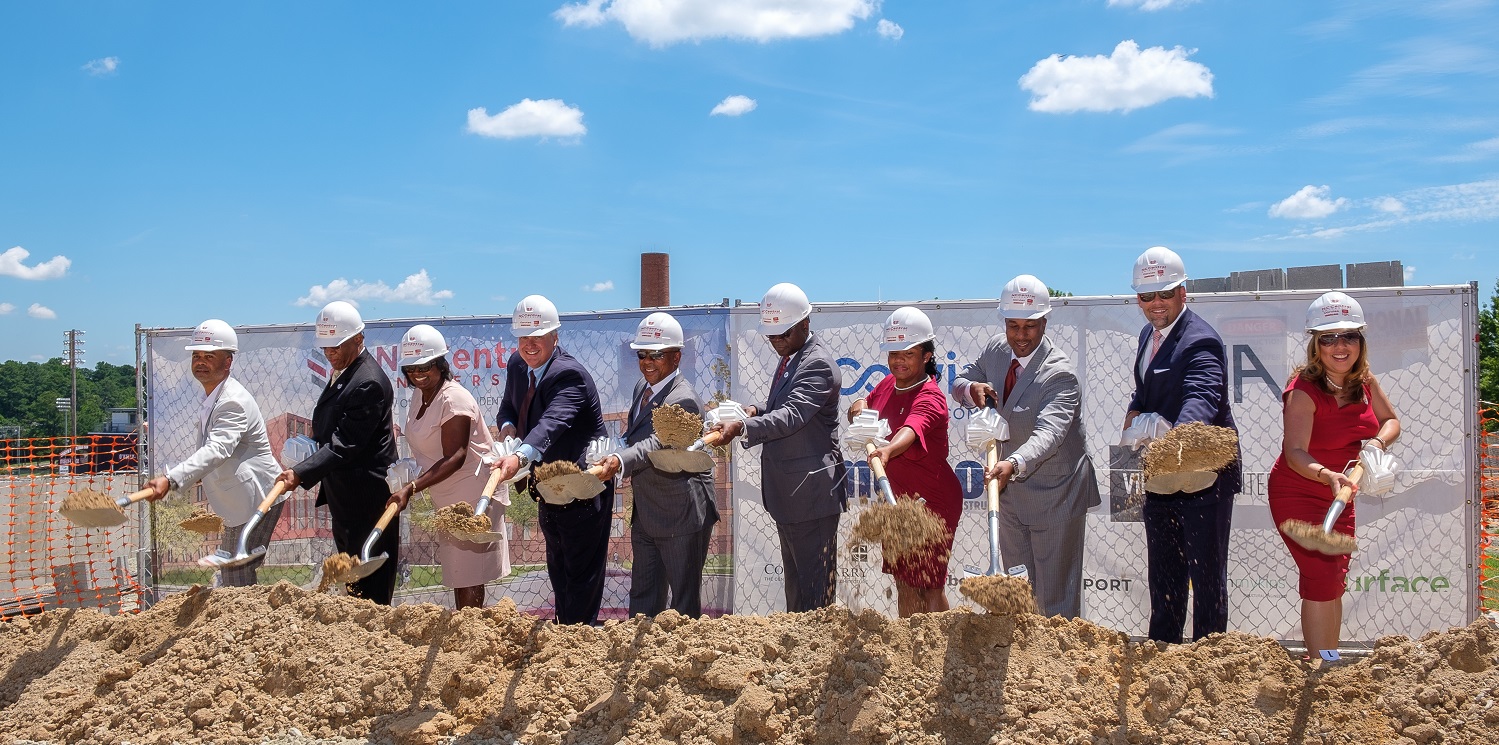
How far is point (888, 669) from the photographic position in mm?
3834

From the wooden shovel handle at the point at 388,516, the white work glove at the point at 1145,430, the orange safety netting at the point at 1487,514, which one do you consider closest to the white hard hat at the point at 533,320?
the wooden shovel handle at the point at 388,516

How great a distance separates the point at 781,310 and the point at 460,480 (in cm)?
185

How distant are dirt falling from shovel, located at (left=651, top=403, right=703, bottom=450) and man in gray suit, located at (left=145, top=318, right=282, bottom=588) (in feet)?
7.03

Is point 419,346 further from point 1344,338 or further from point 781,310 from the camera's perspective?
point 1344,338

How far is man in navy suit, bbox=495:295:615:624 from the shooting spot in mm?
5047

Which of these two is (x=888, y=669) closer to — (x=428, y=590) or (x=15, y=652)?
(x=428, y=590)

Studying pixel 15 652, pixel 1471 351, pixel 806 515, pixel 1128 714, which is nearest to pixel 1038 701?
pixel 1128 714

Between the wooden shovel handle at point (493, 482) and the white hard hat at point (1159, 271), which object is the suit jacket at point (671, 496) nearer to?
the wooden shovel handle at point (493, 482)

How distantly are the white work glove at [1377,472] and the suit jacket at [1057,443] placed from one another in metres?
1.09

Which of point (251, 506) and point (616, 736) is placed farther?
point (251, 506)

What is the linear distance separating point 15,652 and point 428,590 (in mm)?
2210

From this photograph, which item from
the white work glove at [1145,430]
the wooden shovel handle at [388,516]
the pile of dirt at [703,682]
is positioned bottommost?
the pile of dirt at [703,682]

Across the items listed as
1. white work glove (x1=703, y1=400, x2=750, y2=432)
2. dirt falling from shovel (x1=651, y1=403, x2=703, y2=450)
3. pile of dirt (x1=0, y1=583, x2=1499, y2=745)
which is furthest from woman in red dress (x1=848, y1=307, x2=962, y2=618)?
dirt falling from shovel (x1=651, y1=403, x2=703, y2=450)

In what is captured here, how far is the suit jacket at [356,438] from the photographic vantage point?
206 inches
